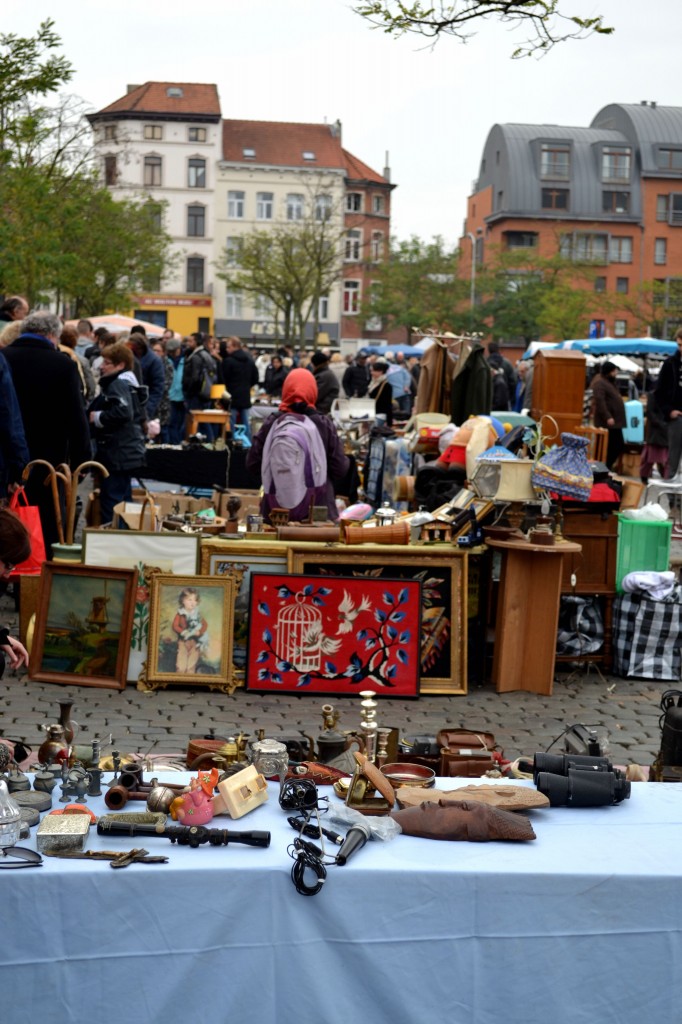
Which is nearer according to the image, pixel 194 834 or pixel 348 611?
pixel 194 834

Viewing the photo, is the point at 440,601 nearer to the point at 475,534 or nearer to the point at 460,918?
the point at 475,534

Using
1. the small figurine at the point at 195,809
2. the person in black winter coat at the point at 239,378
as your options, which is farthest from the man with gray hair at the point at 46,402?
the person in black winter coat at the point at 239,378

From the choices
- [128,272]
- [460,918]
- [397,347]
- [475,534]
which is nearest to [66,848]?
[460,918]

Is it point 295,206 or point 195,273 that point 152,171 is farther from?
point 295,206

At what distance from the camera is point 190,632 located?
7.49 m

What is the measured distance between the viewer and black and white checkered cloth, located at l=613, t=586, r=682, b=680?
7.96 metres

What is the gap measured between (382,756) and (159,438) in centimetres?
1456

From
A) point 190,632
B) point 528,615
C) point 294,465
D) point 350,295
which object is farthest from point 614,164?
point 190,632

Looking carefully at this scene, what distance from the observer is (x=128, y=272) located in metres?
42.6

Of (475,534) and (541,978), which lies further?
(475,534)

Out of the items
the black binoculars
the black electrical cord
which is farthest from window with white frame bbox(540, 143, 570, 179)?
the black electrical cord

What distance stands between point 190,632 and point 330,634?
31.2 inches

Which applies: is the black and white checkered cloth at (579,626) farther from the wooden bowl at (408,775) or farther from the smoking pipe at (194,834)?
the smoking pipe at (194,834)

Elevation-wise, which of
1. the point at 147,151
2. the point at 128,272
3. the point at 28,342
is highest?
the point at 147,151
